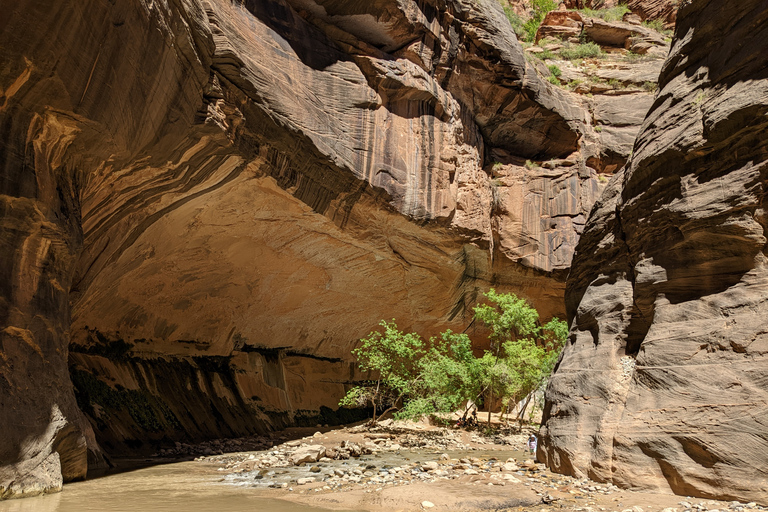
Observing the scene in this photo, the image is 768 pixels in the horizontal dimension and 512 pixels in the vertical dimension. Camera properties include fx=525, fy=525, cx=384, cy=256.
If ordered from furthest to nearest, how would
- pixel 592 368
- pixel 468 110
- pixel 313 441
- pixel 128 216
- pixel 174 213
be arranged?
pixel 468 110 < pixel 313 441 < pixel 174 213 < pixel 128 216 < pixel 592 368

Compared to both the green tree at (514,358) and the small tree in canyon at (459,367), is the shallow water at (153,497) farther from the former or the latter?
the green tree at (514,358)

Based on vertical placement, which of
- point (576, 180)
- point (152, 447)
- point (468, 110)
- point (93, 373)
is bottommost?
point (152, 447)

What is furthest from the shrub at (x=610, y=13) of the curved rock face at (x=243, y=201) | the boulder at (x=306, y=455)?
the boulder at (x=306, y=455)

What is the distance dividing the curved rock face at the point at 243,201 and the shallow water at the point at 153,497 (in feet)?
1.71

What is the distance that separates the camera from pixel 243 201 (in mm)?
13539

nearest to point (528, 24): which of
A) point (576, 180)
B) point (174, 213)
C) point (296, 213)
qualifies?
point (576, 180)

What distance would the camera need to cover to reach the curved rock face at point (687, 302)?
6.34 meters

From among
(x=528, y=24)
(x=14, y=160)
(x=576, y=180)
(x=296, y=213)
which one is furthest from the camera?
(x=528, y=24)

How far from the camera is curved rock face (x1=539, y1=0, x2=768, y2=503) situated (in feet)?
20.8

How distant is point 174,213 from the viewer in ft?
41.7

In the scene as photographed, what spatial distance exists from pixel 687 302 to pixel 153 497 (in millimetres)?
8469

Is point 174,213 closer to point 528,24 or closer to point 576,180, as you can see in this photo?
point 576,180

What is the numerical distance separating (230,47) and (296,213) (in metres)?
4.83

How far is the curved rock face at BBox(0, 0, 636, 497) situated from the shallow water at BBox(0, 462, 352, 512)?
52 centimetres
